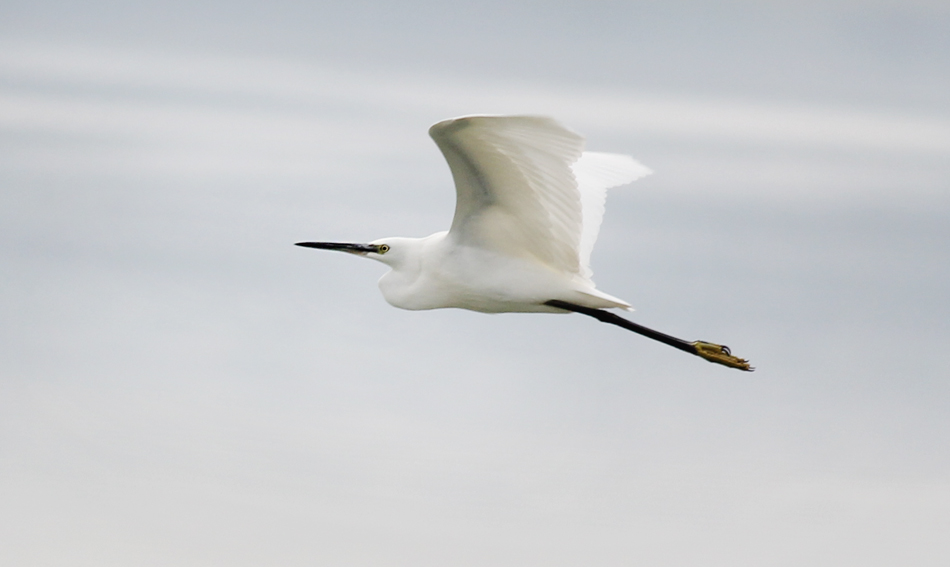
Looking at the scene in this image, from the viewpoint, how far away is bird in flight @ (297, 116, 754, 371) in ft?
20.9

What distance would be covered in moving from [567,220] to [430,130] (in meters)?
0.99

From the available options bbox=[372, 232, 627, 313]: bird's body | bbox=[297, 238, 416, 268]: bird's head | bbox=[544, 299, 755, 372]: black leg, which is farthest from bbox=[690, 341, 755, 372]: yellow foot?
bbox=[297, 238, 416, 268]: bird's head

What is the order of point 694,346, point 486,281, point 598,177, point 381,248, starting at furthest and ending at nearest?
1. point 598,177
2. point 694,346
3. point 381,248
4. point 486,281

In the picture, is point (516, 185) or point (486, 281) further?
point (486, 281)

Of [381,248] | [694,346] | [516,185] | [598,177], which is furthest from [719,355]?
[381,248]

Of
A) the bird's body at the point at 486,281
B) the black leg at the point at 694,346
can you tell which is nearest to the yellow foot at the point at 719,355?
the black leg at the point at 694,346

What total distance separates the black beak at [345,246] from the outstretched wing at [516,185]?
72 cm

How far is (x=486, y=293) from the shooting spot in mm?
7145

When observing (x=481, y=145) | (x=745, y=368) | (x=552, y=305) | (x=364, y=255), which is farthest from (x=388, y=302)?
(x=745, y=368)

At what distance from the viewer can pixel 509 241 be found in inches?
277

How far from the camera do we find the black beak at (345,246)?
300 inches

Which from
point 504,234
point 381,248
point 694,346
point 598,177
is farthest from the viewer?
point 598,177

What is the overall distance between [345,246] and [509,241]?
118cm

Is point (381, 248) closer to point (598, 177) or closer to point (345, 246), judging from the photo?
point (345, 246)
